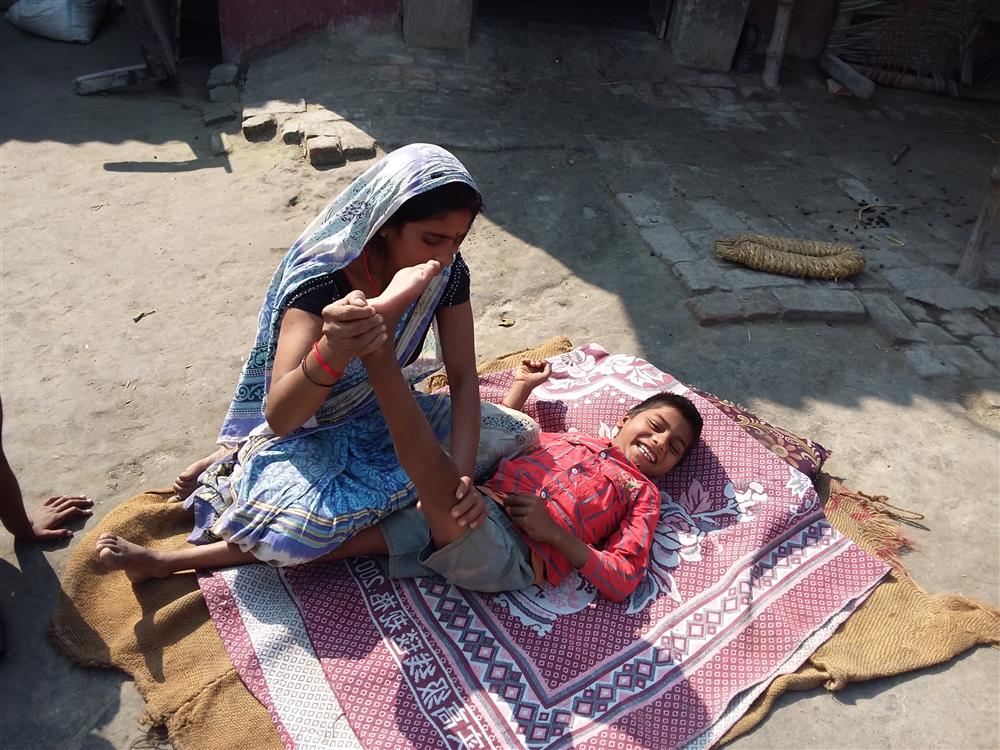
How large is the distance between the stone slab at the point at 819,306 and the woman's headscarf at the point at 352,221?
229 cm

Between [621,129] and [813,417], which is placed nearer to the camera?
[813,417]

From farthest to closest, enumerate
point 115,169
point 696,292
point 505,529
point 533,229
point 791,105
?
point 791,105 → point 115,169 → point 533,229 → point 696,292 → point 505,529

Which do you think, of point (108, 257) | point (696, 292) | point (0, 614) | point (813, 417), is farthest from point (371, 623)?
point (108, 257)

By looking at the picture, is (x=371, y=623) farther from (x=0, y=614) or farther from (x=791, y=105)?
(x=791, y=105)

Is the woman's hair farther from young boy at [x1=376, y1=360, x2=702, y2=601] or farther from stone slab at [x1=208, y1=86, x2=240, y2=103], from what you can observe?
stone slab at [x1=208, y1=86, x2=240, y2=103]

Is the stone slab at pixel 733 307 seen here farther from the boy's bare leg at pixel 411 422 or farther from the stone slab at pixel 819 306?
the boy's bare leg at pixel 411 422

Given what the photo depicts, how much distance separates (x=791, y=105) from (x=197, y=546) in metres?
5.85

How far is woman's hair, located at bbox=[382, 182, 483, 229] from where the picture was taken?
83.2 inches

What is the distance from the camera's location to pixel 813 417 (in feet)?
11.3

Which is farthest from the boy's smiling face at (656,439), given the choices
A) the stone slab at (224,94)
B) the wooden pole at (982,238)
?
the stone slab at (224,94)

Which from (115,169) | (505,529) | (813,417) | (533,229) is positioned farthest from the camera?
(115,169)

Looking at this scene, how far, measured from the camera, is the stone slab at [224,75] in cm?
607

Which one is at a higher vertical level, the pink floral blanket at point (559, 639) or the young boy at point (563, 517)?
the young boy at point (563, 517)

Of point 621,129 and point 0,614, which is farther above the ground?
point 621,129
